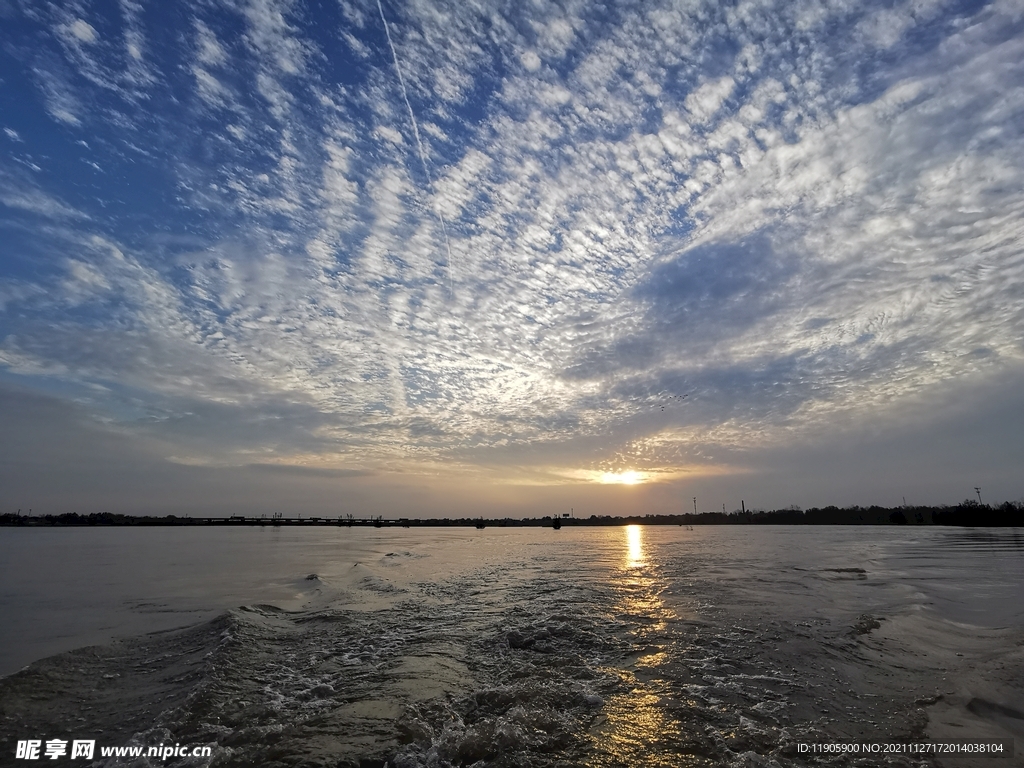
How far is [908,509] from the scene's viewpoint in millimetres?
153875

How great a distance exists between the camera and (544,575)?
75.5 ft

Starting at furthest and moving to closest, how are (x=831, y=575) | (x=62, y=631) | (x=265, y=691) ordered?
1. (x=831, y=575)
2. (x=62, y=631)
3. (x=265, y=691)

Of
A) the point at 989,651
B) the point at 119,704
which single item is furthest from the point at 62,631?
the point at 989,651

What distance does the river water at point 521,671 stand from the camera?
628cm

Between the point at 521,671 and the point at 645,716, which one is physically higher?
the point at 645,716

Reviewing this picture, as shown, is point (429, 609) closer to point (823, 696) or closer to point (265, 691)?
point (265, 691)

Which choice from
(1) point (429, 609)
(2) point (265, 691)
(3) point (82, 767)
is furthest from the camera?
(1) point (429, 609)

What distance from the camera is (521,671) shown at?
906 centimetres

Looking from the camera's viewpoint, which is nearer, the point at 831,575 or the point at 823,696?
the point at 823,696

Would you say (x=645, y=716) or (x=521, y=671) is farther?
(x=521, y=671)

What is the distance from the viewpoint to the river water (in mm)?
6277

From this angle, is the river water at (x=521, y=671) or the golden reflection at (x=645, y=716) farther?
the river water at (x=521, y=671)

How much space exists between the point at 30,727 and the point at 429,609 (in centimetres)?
973

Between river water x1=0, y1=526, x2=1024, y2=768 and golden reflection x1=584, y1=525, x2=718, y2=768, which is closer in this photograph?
golden reflection x1=584, y1=525, x2=718, y2=768
